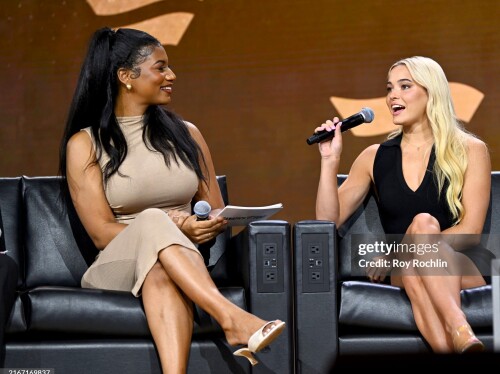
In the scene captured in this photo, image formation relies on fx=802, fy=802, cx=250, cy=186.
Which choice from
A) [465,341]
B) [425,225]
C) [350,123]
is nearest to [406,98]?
[350,123]

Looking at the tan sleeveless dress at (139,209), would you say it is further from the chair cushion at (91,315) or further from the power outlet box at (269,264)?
the power outlet box at (269,264)

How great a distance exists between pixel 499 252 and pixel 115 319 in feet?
4.40

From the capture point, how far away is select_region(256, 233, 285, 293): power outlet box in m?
2.46

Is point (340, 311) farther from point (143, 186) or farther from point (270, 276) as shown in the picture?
point (143, 186)

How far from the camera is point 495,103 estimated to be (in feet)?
12.0

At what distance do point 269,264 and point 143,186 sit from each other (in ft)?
1.67

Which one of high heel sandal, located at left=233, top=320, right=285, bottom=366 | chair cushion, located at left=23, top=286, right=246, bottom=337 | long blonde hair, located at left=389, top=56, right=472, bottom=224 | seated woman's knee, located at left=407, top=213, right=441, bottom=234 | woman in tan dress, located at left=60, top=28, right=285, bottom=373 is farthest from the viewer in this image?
long blonde hair, located at left=389, top=56, right=472, bottom=224

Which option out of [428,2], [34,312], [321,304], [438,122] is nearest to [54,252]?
[34,312]

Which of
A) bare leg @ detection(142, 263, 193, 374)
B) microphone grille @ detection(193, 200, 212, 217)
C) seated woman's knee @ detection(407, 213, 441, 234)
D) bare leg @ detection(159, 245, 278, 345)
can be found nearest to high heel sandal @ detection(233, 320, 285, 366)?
bare leg @ detection(159, 245, 278, 345)

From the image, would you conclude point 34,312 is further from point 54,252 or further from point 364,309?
point 364,309

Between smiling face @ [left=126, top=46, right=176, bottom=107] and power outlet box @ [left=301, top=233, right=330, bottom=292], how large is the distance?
2.37 ft

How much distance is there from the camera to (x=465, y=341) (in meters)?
2.19

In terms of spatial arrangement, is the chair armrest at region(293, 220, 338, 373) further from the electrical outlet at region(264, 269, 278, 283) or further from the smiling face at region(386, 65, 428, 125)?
the smiling face at region(386, 65, 428, 125)

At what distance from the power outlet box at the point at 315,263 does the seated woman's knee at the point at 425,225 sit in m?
0.28
